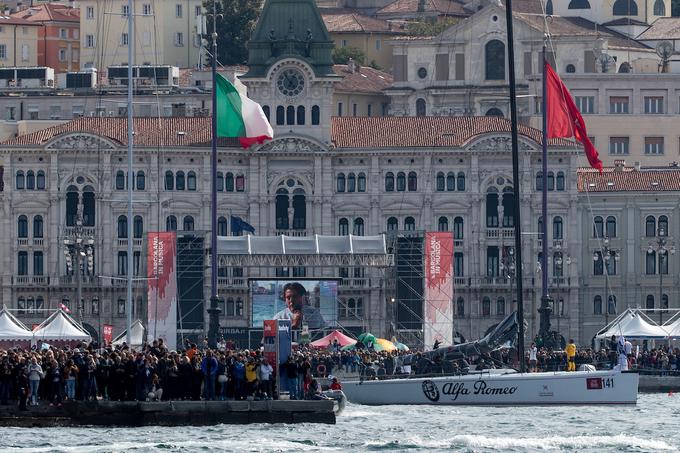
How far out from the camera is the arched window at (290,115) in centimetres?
13750

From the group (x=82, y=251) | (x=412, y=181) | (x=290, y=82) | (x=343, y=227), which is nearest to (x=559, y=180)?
(x=412, y=181)

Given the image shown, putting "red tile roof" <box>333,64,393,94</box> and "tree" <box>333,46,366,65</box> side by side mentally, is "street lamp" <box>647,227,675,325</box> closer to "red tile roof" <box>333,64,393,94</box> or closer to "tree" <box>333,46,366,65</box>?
"red tile roof" <box>333,64,393,94</box>

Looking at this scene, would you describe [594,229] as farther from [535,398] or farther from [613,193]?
[535,398]

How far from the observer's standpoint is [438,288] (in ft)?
404

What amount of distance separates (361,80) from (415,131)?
21.8 m

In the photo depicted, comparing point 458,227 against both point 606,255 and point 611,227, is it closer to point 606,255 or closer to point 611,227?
point 606,255

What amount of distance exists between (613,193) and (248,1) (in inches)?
1388

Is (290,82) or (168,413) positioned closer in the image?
(168,413)

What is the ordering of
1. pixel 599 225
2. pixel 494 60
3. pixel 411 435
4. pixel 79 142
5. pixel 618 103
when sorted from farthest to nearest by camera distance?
pixel 494 60 < pixel 618 103 < pixel 599 225 < pixel 79 142 < pixel 411 435

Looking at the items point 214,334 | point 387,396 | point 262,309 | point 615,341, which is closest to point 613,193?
point 262,309

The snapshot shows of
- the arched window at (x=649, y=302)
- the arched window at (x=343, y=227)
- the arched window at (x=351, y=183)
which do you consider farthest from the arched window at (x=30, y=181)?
the arched window at (x=649, y=302)

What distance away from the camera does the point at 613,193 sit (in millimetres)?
138125

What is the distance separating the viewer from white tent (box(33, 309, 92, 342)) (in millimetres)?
109062

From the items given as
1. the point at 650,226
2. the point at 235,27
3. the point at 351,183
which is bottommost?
the point at 650,226
